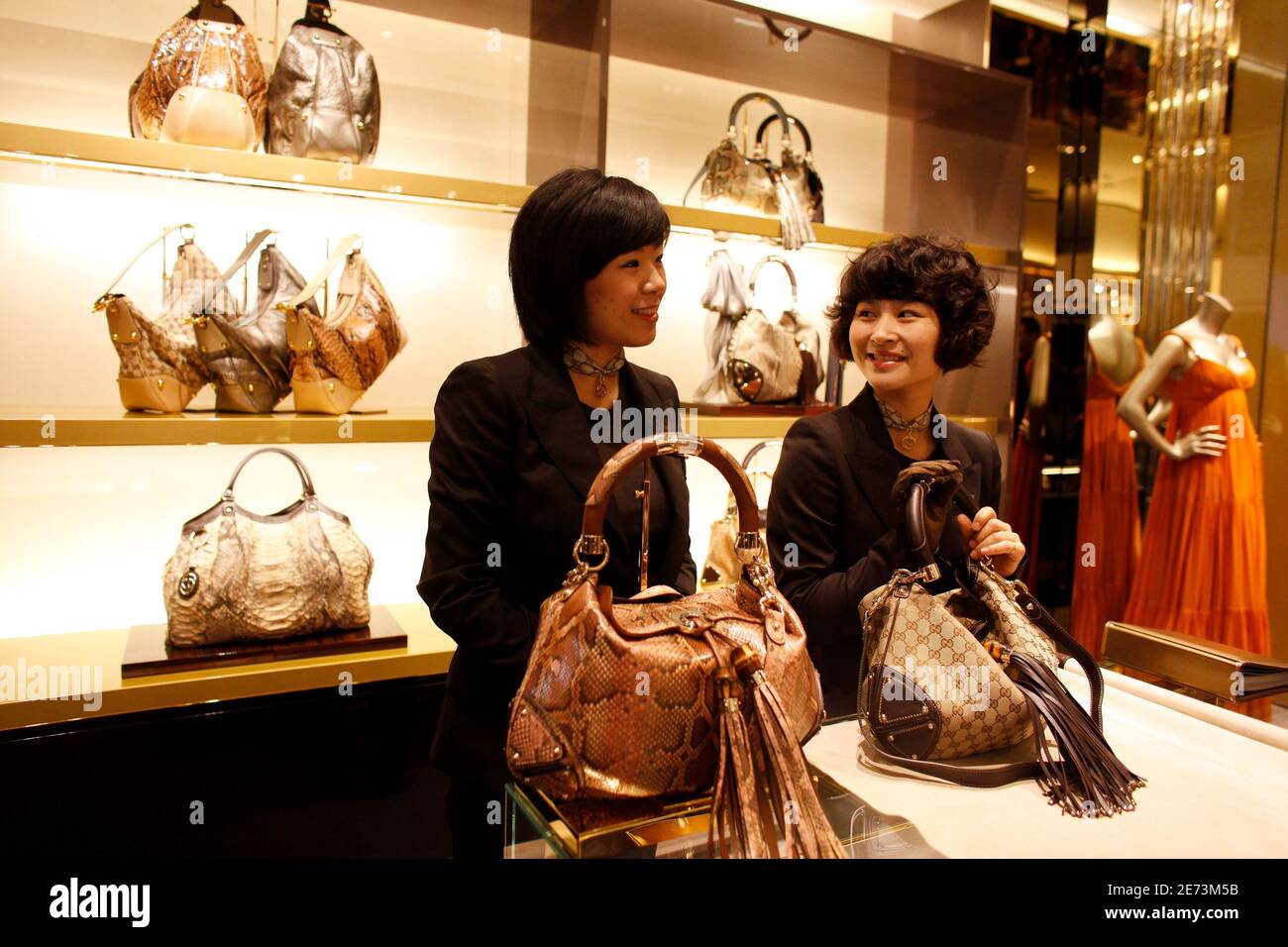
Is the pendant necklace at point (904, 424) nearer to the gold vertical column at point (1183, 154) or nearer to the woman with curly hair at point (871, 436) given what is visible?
the woman with curly hair at point (871, 436)

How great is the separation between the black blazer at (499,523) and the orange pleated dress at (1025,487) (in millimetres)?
2271

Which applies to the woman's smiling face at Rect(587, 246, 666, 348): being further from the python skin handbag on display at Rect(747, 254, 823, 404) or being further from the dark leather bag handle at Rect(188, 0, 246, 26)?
the python skin handbag on display at Rect(747, 254, 823, 404)

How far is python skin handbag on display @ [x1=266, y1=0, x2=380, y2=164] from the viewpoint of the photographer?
228 cm

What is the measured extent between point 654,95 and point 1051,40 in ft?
4.93

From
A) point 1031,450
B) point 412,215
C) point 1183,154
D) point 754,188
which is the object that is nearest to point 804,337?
point 754,188

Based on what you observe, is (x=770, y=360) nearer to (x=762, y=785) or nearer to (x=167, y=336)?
(x=167, y=336)

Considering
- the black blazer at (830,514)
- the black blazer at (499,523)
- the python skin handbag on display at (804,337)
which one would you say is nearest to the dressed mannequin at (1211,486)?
the python skin handbag on display at (804,337)

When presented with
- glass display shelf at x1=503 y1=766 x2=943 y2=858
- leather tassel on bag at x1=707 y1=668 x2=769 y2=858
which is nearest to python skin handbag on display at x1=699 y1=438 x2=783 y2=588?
glass display shelf at x1=503 y1=766 x2=943 y2=858

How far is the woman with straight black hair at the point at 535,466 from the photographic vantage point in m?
1.44

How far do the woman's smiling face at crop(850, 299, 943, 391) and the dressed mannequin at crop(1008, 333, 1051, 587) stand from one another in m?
1.88

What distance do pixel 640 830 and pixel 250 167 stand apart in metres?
1.81

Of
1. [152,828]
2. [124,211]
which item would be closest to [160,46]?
[124,211]

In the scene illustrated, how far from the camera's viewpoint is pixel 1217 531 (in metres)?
3.54
